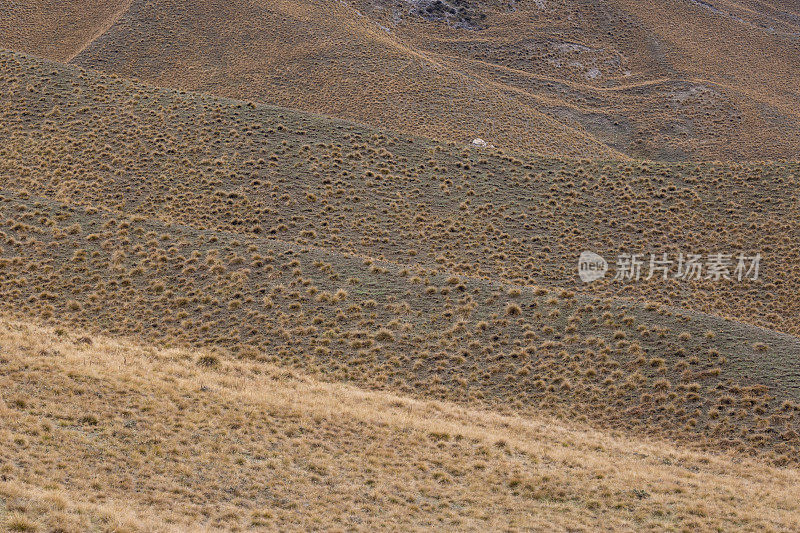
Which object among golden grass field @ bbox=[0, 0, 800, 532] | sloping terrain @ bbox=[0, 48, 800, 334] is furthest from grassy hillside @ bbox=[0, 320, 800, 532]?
sloping terrain @ bbox=[0, 48, 800, 334]

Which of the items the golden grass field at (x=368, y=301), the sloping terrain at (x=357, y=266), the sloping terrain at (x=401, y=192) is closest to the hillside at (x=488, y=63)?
the golden grass field at (x=368, y=301)

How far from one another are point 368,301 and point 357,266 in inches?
145

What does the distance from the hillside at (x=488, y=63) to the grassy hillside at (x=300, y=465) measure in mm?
40024

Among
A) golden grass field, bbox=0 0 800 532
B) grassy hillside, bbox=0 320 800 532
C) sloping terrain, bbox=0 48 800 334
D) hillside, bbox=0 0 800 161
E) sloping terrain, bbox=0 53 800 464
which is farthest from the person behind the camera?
hillside, bbox=0 0 800 161

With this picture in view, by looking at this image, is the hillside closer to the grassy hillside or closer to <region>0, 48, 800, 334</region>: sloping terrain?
<region>0, 48, 800, 334</region>: sloping terrain

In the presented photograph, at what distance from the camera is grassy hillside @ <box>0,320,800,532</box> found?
47.6 ft

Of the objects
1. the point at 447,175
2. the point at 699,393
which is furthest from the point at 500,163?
the point at 699,393

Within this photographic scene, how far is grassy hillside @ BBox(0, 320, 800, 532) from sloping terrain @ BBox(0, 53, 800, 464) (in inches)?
132

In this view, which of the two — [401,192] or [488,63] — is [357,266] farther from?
[488,63]

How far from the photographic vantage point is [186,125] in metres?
49.4

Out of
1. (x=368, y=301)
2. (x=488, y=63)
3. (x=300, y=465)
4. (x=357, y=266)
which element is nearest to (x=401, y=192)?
(x=357, y=266)

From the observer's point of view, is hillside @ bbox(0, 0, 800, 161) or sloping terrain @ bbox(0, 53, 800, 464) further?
hillside @ bbox(0, 0, 800, 161)

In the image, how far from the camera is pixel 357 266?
113ft

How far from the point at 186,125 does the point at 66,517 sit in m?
41.3
